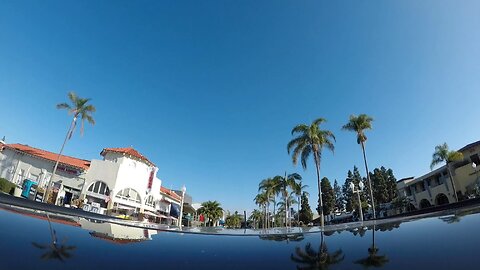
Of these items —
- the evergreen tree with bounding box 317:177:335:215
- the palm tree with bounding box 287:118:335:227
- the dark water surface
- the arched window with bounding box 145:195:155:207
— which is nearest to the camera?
the dark water surface

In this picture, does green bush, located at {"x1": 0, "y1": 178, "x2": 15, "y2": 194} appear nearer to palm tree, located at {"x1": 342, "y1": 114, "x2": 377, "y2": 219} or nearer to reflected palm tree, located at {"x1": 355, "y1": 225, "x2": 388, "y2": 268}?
reflected palm tree, located at {"x1": 355, "y1": 225, "x2": 388, "y2": 268}

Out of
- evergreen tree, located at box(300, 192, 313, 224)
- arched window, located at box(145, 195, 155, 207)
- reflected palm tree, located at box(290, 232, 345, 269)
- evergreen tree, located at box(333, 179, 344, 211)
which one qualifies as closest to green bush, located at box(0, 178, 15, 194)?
arched window, located at box(145, 195, 155, 207)

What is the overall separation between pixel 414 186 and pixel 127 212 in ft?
152

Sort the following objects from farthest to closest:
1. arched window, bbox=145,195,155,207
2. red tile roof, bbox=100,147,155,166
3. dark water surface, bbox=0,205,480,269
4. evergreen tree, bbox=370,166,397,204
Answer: evergreen tree, bbox=370,166,397,204 < arched window, bbox=145,195,155,207 < red tile roof, bbox=100,147,155,166 < dark water surface, bbox=0,205,480,269

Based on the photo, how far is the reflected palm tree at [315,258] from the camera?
78 centimetres

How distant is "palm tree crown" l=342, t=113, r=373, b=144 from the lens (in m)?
33.1

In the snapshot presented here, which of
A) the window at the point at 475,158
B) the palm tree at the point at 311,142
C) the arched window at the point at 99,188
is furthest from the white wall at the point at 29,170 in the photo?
the window at the point at 475,158

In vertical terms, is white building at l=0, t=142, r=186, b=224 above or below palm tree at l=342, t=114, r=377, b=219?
below

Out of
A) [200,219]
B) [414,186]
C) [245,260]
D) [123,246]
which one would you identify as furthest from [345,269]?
[200,219]

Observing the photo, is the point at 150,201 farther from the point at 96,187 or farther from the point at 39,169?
the point at 39,169

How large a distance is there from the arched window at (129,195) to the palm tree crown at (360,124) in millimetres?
30918

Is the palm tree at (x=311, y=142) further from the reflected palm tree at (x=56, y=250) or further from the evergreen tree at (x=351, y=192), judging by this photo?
the evergreen tree at (x=351, y=192)

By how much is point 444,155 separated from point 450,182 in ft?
12.3

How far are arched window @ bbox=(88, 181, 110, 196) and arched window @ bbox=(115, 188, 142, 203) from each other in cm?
151
